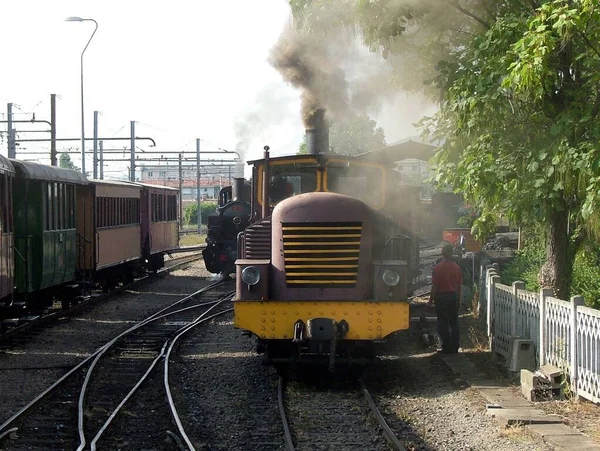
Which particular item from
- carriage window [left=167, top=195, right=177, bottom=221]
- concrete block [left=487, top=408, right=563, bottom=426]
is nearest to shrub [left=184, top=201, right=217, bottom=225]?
carriage window [left=167, top=195, right=177, bottom=221]

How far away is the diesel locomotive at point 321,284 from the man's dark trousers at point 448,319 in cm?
156

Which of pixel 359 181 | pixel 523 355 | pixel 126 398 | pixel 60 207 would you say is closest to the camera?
pixel 126 398

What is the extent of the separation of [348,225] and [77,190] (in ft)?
35.6

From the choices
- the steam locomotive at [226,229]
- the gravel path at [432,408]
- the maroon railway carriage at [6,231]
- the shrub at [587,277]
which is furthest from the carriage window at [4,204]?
the steam locomotive at [226,229]

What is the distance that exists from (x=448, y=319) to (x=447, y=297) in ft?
1.02

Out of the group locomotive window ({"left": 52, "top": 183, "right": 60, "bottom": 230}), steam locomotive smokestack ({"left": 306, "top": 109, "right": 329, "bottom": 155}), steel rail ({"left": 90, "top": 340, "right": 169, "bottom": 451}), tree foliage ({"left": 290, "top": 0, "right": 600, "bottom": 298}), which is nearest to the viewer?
steel rail ({"left": 90, "top": 340, "right": 169, "bottom": 451})

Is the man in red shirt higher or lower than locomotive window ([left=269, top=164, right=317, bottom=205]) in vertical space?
lower

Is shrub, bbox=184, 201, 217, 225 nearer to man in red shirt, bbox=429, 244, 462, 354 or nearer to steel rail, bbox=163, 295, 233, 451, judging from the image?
steel rail, bbox=163, 295, 233, 451

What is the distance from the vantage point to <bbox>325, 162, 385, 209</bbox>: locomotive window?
11.5 m

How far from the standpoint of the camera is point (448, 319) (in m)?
12.0

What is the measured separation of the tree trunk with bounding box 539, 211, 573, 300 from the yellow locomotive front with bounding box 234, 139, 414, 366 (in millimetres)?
2647

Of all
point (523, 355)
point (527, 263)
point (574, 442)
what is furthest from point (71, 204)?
point (574, 442)

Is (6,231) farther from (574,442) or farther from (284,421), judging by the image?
(574,442)

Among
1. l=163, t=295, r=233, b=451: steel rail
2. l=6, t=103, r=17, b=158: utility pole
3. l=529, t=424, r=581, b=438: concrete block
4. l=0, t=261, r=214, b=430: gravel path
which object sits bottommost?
l=0, t=261, r=214, b=430: gravel path
